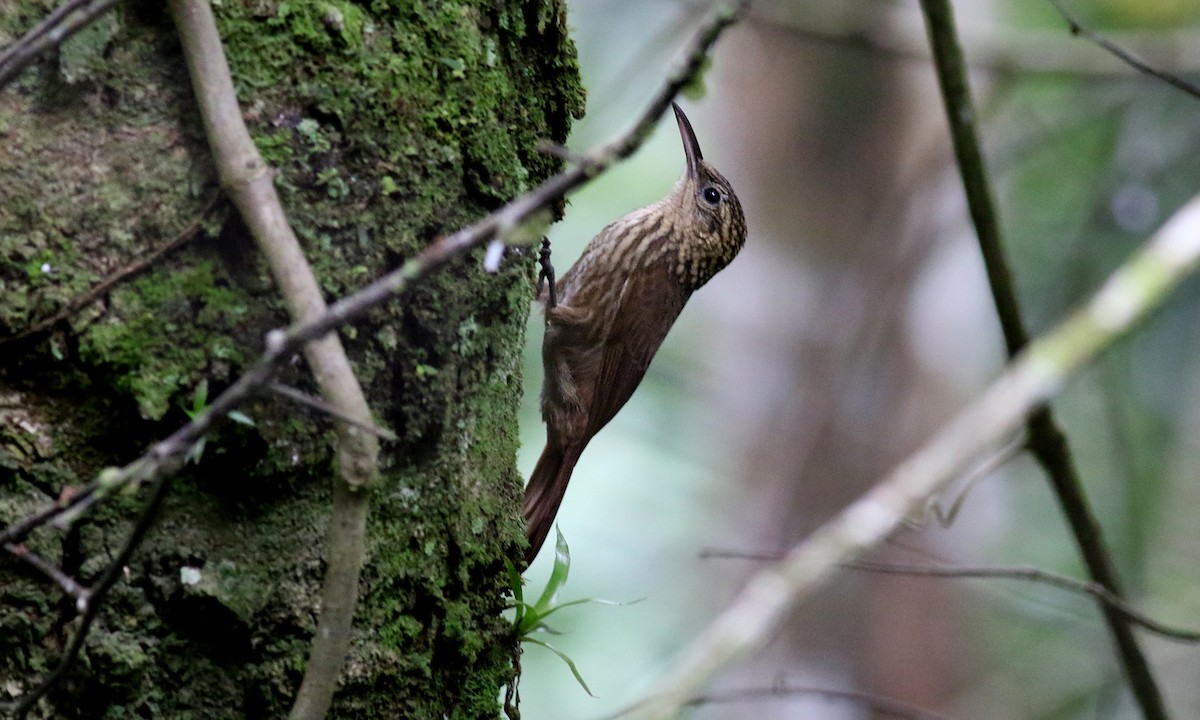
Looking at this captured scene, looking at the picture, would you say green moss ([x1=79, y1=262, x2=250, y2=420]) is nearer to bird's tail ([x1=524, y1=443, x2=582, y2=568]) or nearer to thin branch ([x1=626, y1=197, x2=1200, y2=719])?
thin branch ([x1=626, y1=197, x2=1200, y2=719])

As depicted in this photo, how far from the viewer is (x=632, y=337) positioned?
3441 mm

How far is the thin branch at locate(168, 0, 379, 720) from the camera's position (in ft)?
4.28

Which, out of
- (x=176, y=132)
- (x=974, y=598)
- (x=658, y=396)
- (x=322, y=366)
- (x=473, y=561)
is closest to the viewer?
(x=322, y=366)

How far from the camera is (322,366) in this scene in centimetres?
133

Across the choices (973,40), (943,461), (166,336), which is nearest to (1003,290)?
(943,461)

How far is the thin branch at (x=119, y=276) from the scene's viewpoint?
144 cm

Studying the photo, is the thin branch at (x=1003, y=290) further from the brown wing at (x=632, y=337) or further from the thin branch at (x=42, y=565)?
the thin branch at (x=42, y=565)

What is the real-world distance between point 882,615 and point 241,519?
4.55 metres

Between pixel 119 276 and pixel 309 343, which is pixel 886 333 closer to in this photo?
pixel 119 276

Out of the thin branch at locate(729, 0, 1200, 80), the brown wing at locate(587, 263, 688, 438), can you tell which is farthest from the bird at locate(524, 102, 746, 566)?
the thin branch at locate(729, 0, 1200, 80)

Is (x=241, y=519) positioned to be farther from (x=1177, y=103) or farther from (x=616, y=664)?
(x=616, y=664)

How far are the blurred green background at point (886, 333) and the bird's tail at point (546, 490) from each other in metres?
1.52

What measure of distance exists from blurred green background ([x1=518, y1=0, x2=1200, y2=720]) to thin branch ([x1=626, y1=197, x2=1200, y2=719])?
2.83 metres

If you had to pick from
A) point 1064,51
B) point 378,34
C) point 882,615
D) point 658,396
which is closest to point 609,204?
point 658,396
